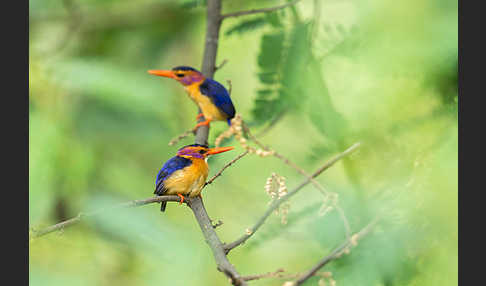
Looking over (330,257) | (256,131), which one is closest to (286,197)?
(330,257)

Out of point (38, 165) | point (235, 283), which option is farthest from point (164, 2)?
point (235, 283)

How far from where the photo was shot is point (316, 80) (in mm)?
662

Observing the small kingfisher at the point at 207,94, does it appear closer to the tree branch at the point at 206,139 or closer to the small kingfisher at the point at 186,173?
the tree branch at the point at 206,139

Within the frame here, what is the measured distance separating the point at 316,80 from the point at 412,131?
0.14 m

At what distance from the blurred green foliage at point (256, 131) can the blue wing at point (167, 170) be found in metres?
0.08

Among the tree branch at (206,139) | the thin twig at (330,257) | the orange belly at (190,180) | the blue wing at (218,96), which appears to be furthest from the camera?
the blue wing at (218,96)

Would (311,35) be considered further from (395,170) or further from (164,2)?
(164,2)

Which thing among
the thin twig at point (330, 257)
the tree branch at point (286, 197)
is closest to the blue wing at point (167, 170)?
the tree branch at point (286, 197)

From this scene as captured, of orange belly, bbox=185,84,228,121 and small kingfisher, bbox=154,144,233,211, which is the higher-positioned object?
small kingfisher, bbox=154,144,233,211

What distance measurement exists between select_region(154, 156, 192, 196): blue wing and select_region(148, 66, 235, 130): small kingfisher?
0.25 metres

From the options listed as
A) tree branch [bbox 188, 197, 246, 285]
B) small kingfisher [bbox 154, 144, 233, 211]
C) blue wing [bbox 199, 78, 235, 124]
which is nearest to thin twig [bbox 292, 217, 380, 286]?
tree branch [bbox 188, 197, 246, 285]

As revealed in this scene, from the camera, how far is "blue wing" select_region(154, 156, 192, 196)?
80cm

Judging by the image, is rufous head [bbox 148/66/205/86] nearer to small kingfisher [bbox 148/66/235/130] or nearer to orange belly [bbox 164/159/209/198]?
small kingfisher [bbox 148/66/235/130]

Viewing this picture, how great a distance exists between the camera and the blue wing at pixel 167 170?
796mm
